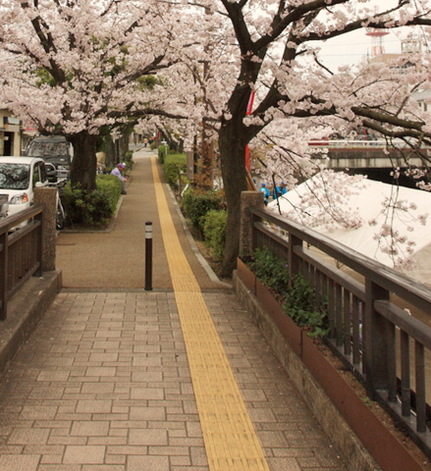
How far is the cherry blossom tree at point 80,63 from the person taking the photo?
15.1 meters

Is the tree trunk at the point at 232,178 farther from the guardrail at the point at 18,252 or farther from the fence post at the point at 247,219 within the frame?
the guardrail at the point at 18,252

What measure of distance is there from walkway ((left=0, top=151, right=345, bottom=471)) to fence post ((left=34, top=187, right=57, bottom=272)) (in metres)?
0.52

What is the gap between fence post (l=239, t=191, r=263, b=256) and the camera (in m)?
8.31

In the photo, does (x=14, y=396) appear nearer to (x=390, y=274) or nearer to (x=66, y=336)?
(x=66, y=336)

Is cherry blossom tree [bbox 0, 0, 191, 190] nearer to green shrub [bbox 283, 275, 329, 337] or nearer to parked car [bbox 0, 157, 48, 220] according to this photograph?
parked car [bbox 0, 157, 48, 220]

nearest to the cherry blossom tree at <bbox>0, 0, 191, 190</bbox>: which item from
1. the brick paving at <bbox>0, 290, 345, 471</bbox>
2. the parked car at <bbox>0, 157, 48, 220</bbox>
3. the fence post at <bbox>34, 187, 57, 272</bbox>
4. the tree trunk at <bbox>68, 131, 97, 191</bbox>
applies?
the tree trunk at <bbox>68, 131, 97, 191</bbox>

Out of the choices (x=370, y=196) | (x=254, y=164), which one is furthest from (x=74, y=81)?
(x=370, y=196)

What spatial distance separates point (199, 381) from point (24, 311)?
A: 2.07m

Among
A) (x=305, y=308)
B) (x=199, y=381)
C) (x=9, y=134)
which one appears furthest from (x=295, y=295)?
(x=9, y=134)

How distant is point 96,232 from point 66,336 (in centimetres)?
933

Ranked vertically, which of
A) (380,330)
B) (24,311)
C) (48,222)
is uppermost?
(48,222)

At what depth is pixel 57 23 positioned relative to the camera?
15273 mm

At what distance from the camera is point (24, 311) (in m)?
5.82

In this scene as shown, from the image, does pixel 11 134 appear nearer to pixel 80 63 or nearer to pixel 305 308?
pixel 80 63
